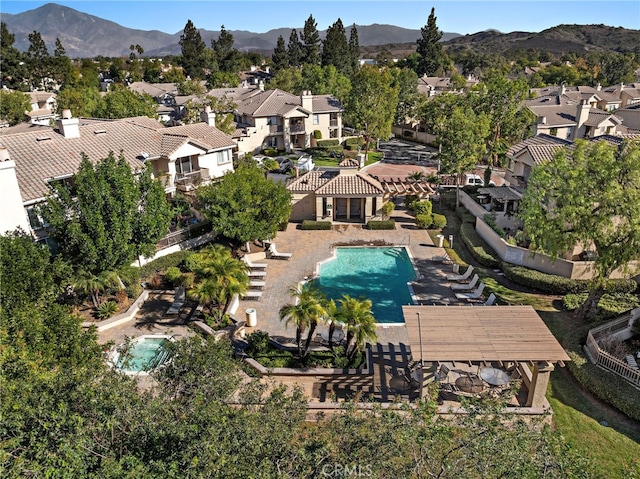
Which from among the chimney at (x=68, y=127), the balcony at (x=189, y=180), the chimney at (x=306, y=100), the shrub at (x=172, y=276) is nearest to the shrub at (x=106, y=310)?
the shrub at (x=172, y=276)

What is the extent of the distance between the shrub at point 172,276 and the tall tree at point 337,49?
9856cm

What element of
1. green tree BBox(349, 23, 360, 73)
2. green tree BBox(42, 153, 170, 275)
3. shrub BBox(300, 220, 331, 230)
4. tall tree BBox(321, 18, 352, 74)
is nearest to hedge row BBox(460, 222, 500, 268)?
shrub BBox(300, 220, 331, 230)

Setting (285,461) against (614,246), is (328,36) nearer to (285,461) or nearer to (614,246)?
(614,246)

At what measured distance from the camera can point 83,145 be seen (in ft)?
104

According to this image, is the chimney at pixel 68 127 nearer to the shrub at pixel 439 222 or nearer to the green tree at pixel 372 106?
the shrub at pixel 439 222

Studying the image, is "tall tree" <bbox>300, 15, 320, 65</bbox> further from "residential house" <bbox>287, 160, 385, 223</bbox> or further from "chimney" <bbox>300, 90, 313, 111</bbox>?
"residential house" <bbox>287, 160, 385, 223</bbox>

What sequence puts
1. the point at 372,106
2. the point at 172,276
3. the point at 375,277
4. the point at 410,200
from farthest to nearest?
the point at 372,106 → the point at 410,200 → the point at 375,277 → the point at 172,276

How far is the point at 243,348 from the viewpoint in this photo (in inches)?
885

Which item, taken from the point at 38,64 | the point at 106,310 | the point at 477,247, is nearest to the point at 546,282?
the point at 477,247

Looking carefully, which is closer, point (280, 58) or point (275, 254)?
point (275, 254)

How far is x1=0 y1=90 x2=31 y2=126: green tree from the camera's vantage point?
65312 millimetres

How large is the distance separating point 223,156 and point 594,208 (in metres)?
29.1

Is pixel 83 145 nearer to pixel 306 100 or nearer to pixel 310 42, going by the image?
pixel 306 100

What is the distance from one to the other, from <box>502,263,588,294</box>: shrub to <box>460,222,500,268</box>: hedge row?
2.47m
